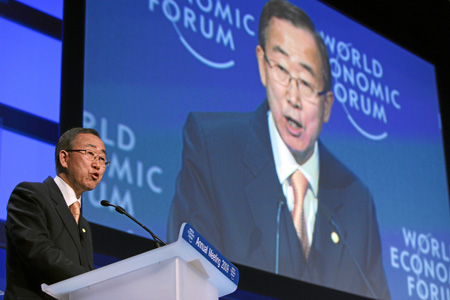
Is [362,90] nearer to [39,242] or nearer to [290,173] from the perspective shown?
[290,173]

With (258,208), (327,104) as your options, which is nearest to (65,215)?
(258,208)

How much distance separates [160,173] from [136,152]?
0.61 feet

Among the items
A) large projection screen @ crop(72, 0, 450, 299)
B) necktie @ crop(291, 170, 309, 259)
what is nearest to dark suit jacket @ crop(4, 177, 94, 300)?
large projection screen @ crop(72, 0, 450, 299)

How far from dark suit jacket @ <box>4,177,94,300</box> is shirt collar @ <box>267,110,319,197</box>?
2.66 metres

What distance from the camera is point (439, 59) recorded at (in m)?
7.01

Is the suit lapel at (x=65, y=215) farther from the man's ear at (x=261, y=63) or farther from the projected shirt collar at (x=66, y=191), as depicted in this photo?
the man's ear at (x=261, y=63)

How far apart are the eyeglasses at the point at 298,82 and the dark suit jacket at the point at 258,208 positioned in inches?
10.4

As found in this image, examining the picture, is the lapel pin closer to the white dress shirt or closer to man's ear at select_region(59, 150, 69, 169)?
the white dress shirt

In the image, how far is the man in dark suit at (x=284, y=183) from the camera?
4.49 metres

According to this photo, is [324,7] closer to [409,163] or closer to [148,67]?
[409,163]

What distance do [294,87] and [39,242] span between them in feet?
10.9

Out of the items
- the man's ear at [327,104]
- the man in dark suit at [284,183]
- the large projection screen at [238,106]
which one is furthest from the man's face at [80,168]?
the man's ear at [327,104]

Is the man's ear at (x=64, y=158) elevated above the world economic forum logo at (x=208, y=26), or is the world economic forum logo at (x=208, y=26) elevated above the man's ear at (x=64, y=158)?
the world economic forum logo at (x=208, y=26)

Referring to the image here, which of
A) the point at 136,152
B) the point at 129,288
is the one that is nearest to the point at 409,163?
the point at 136,152
